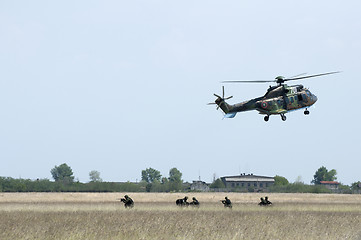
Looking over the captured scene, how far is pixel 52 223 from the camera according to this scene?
968 inches

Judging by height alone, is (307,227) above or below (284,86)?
below

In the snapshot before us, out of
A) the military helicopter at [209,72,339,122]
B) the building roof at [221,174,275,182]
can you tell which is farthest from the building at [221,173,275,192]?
the military helicopter at [209,72,339,122]

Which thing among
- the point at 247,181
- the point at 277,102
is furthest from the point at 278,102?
the point at 247,181

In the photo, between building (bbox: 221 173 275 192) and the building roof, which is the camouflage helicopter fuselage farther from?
the building roof

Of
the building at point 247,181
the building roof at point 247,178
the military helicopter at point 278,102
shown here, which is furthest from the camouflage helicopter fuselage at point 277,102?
the building roof at point 247,178

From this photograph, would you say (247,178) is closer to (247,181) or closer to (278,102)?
(247,181)

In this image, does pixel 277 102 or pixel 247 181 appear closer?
pixel 277 102

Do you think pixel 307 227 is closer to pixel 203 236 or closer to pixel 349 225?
pixel 349 225

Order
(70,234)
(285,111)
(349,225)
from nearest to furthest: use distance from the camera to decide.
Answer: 1. (70,234)
2. (349,225)
3. (285,111)

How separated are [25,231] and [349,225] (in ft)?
51.3

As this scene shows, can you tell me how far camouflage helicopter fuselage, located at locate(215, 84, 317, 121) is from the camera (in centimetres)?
3775

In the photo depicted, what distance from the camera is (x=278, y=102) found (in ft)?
125

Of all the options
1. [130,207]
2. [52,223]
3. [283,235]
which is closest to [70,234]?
[52,223]

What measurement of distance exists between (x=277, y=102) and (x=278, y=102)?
0.08 metres
